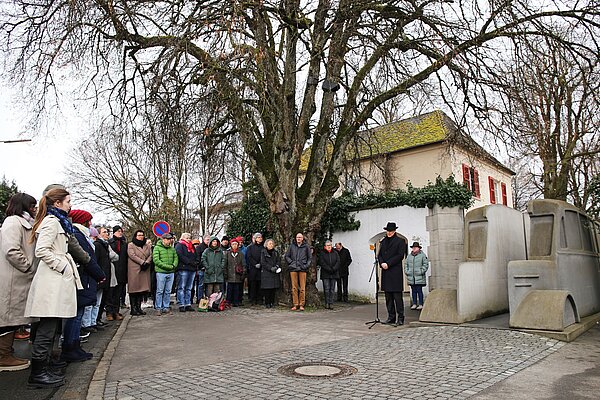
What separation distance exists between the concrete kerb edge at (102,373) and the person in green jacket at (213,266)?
478 cm

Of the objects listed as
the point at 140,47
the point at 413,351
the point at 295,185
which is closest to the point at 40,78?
the point at 140,47

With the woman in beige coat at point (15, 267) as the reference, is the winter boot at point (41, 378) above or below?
below

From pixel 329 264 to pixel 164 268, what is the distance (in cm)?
468

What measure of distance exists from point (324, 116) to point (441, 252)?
18.3 ft

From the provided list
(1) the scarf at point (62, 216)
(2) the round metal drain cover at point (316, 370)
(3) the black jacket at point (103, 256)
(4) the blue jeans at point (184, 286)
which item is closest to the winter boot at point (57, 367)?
(1) the scarf at point (62, 216)

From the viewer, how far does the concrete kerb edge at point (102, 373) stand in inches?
208

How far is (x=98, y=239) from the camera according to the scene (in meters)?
10.2

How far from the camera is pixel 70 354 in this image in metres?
6.91

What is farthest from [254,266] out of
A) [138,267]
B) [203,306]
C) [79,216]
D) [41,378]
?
[41,378]

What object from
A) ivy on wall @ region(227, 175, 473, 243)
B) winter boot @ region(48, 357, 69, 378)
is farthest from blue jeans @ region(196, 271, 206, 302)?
winter boot @ region(48, 357, 69, 378)

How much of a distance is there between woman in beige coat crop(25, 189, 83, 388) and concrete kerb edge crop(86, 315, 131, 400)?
0.40 meters

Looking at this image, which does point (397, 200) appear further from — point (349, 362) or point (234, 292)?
point (349, 362)

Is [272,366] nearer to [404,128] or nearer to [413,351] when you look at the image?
[413,351]

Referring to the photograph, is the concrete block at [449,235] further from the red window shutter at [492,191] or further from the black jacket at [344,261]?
the red window shutter at [492,191]
